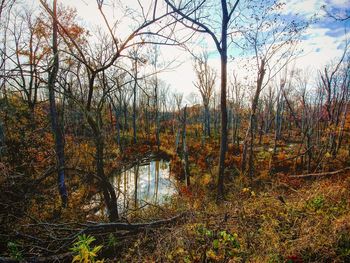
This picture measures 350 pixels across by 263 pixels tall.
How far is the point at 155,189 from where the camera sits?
42.0 feet

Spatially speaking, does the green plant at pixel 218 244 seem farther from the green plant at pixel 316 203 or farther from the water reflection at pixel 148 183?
the water reflection at pixel 148 183

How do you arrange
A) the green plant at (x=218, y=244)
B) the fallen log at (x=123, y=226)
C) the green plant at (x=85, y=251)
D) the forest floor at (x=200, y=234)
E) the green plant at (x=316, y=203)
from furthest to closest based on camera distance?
the green plant at (x=316, y=203)
the fallen log at (x=123, y=226)
the green plant at (x=218, y=244)
the forest floor at (x=200, y=234)
the green plant at (x=85, y=251)

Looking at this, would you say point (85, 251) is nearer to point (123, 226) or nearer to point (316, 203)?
point (123, 226)

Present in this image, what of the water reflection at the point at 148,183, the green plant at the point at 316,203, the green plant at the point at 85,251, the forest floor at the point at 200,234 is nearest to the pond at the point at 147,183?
the water reflection at the point at 148,183

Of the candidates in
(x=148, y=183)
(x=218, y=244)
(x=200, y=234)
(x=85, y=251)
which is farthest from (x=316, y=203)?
(x=148, y=183)

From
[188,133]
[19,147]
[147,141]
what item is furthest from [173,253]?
[188,133]

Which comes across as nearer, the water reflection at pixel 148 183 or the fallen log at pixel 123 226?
the fallen log at pixel 123 226

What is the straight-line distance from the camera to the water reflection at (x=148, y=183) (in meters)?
11.0

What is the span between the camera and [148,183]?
14.0 m

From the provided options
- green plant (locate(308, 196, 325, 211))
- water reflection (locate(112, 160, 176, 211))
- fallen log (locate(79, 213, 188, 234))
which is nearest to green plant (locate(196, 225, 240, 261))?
fallen log (locate(79, 213, 188, 234))

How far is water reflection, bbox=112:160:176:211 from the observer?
36.0 ft

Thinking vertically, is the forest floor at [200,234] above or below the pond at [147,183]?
above

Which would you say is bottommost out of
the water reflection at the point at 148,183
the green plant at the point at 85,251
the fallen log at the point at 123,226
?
the water reflection at the point at 148,183

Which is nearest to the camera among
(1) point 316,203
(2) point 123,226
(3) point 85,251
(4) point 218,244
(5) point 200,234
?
(3) point 85,251
